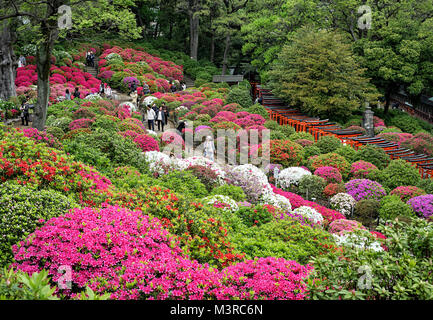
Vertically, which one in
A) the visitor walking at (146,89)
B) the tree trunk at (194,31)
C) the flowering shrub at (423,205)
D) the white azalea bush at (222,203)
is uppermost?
the tree trunk at (194,31)

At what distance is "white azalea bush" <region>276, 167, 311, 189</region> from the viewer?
16547mm

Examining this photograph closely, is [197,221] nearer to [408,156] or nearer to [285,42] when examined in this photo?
[408,156]

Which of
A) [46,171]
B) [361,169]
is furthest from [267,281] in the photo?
[361,169]

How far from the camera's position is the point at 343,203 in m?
14.8

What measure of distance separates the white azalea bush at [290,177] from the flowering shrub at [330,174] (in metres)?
0.61

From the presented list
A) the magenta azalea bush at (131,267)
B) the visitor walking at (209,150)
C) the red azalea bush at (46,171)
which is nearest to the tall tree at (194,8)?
the visitor walking at (209,150)

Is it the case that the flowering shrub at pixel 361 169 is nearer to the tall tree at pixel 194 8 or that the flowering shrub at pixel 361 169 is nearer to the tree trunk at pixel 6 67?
the tree trunk at pixel 6 67

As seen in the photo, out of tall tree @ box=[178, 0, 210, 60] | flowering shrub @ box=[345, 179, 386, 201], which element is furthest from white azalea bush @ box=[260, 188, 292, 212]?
tall tree @ box=[178, 0, 210, 60]

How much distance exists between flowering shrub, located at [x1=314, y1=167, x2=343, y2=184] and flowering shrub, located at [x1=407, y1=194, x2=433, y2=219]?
3.25 m

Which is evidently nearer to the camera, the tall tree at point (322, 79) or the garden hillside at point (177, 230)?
the garden hillside at point (177, 230)

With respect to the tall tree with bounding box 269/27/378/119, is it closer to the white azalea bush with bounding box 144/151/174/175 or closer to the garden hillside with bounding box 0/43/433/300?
the garden hillside with bounding box 0/43/433/300

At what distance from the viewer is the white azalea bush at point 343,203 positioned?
579 inches

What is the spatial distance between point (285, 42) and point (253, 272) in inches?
1230

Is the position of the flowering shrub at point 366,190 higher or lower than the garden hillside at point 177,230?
lower
